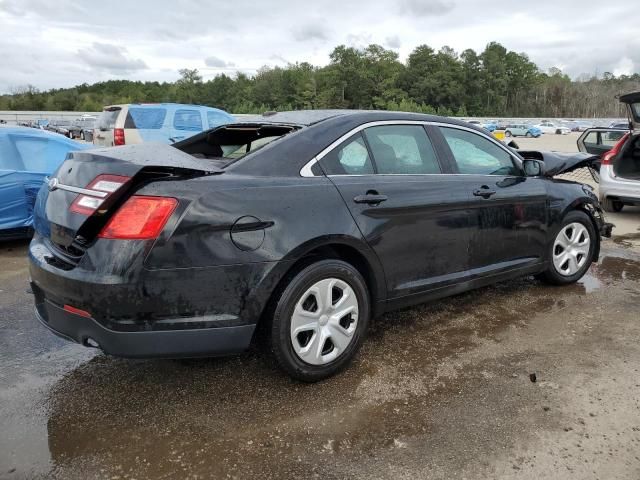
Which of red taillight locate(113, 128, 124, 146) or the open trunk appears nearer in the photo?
the open trunk

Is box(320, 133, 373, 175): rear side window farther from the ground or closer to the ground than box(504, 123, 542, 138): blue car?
closer to the ground

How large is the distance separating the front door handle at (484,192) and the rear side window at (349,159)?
95 centimetres

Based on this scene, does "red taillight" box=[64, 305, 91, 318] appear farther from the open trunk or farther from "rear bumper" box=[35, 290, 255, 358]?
the open trunk

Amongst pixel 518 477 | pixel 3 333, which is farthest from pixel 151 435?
pixel 3 333

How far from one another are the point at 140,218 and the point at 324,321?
114 cm

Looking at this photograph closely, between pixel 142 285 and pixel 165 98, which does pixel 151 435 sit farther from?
pixel 165 98

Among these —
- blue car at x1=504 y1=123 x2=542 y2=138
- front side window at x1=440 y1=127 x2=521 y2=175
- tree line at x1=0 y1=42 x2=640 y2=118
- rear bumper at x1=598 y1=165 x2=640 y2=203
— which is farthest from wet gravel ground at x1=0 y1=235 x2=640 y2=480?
tree line at x1=0 y1=42 x2=640 y2=118

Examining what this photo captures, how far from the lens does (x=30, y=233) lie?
6223 millimetres

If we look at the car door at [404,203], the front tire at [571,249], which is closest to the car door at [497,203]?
the car door at [404,203]

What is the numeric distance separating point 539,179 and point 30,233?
554cm

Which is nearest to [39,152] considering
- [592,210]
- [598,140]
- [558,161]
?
[558,161]

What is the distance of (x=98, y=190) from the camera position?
257 cm

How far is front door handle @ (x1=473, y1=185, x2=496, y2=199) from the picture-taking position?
3.79m

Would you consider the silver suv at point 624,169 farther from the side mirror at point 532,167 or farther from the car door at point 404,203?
the car door at point 404,203
